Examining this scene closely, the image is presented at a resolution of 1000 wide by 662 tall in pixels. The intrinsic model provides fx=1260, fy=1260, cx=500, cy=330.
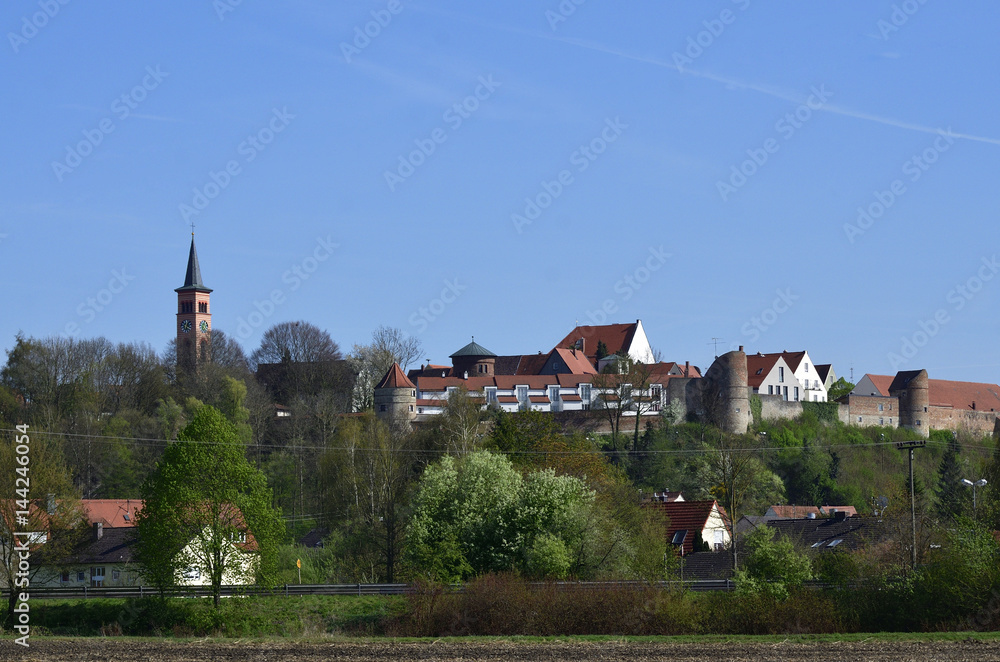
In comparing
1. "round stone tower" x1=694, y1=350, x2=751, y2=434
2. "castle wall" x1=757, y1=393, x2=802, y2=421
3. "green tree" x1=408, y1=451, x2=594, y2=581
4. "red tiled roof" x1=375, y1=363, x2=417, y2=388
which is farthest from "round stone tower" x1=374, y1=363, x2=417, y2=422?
"green tree" x1=408, y1=451, x2=594, y2=581

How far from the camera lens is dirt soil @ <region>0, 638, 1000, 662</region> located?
23.6 meters

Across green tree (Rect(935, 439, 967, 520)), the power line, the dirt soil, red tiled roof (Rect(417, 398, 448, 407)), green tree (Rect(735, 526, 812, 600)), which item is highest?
red tiled roof (Rect(417, 398, 448, 407))

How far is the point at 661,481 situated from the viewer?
67.4 meters

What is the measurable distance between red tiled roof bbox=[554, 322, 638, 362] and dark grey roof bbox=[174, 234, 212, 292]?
38182 millimetres

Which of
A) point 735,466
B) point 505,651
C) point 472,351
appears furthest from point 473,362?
point 505,651

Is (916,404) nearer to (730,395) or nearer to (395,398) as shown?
(730,395)

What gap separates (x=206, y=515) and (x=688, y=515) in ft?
77.8

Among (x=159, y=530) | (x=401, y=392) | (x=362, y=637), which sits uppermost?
(x=401, y=392)

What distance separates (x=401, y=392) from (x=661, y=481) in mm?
22163

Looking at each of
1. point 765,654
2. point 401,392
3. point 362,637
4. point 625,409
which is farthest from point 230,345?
point 765,654

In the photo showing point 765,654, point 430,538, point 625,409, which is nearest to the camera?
point 765,654

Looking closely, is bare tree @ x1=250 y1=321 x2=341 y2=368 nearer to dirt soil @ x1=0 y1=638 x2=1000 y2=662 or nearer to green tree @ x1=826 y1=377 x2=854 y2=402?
green tree @ x1=826 y1=377 x2=854 y2=402

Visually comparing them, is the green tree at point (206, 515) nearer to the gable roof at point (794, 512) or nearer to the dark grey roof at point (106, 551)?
the dark grey roof at point (106, 551)

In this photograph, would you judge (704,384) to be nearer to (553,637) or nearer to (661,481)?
(661,481)
